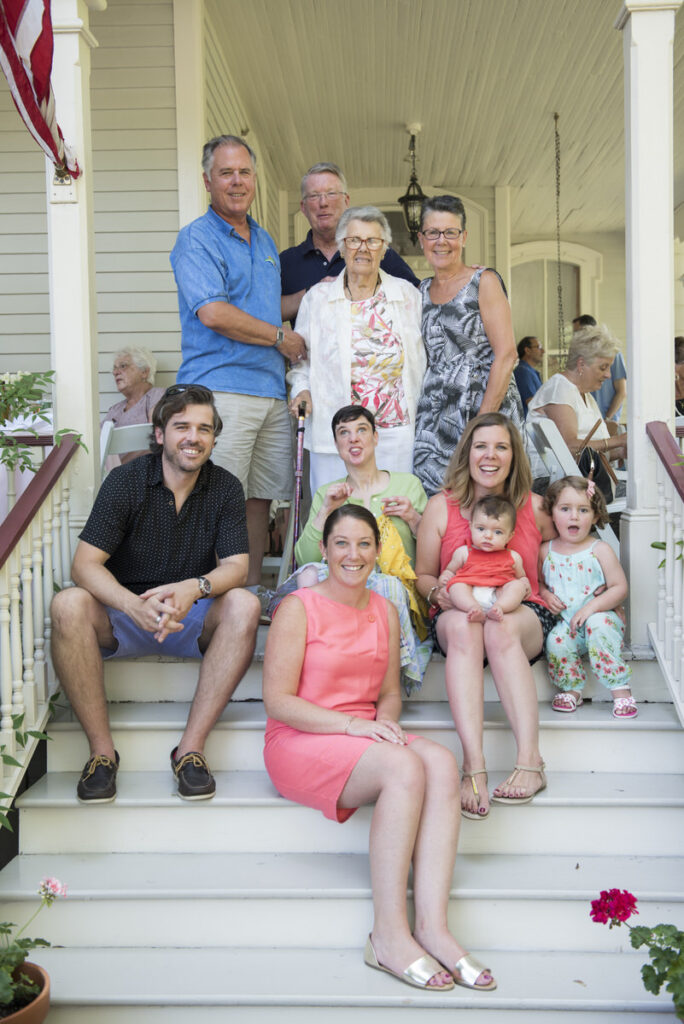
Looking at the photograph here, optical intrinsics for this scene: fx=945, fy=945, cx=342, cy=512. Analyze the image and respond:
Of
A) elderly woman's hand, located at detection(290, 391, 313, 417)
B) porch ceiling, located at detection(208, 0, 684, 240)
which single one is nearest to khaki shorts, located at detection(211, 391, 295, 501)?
elderly woman's hand, located at detection(290, 391, 313, 417)

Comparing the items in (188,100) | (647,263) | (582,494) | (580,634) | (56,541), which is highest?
(188,100)

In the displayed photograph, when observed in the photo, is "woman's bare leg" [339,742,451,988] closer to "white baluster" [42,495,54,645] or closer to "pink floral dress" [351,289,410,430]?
"white baluster" [42,495,54,645]

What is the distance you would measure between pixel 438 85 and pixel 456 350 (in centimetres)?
378

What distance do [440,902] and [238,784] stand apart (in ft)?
2.40

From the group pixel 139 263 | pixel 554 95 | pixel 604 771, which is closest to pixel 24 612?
pixel 604 771

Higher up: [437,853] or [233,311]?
[233,311]

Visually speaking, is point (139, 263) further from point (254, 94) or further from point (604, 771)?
point (604, 771)

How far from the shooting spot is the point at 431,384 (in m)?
3.44

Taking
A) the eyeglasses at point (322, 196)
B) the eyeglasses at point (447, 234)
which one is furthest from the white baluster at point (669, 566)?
the eyeglasses at point (322, 196)

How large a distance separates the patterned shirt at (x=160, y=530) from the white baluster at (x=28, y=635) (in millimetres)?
238

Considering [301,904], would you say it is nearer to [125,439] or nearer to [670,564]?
[670,564]

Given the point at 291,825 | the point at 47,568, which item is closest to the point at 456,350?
the point at 47,568

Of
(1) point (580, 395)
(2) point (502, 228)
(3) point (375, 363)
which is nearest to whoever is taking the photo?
(3) point (375, 363)

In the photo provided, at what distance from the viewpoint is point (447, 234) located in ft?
10.9
